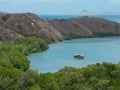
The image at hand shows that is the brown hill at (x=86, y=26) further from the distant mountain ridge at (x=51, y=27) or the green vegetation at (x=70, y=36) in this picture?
the green vegetation at (x=70, y=36)

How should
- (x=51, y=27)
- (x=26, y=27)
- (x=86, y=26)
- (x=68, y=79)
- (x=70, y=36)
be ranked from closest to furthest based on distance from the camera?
(x=68, y=79), (x=26, y=27), (x=51, y=27), (x=70, y=36), (x=86, y=26)

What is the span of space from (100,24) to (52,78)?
12754cm

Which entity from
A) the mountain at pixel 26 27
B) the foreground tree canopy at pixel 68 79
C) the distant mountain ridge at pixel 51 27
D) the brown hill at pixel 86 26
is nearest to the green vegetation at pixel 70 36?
the distant mountain ridge at pixel 51 27

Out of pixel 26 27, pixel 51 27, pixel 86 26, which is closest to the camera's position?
pixel 26 27

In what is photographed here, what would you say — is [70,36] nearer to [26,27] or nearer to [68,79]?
[26,27]

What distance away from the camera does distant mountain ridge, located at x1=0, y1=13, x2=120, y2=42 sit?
13375 cm

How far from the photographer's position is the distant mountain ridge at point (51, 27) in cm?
13375

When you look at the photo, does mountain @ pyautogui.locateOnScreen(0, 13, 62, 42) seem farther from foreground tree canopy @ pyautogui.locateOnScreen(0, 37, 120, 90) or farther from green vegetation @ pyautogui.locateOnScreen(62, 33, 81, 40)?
foreground tree canopy @ pyautogui.locateOnScreen(0, 37, 120, 90)

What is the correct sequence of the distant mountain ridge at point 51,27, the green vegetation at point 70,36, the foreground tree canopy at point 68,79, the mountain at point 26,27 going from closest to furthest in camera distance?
the foreground tree canopy at point 68,79 < the distant mountain ridge at point 51,27 < the mountain at point 26,27 < the green vegetation at point 70,36

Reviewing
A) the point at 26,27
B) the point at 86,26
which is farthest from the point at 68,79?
the point at 86,26

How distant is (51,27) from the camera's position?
150 meters

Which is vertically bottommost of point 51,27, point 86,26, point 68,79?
point 86,26

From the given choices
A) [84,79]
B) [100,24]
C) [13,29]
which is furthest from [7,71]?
[100,24]

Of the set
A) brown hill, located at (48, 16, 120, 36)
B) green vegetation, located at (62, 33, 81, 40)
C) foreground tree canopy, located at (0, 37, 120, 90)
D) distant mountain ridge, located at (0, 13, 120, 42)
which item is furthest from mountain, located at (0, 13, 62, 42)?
foreground tree canopy, located at (0, 37, 120, 90)
